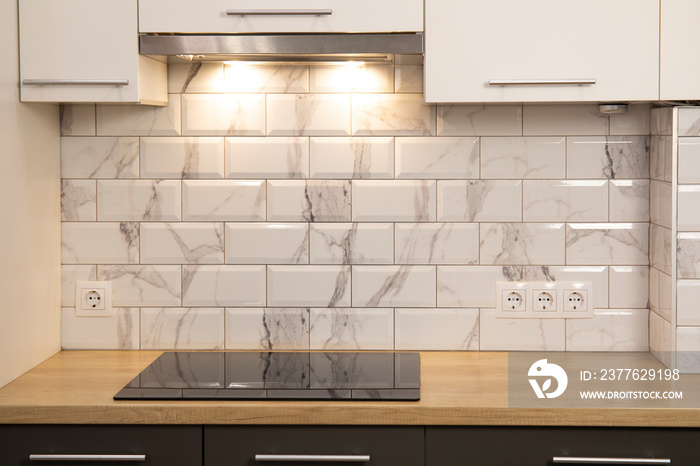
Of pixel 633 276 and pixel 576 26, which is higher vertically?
pixel 576 26

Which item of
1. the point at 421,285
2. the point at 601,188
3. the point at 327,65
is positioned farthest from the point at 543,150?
the point at 327,65

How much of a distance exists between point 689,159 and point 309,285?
110 centimetres

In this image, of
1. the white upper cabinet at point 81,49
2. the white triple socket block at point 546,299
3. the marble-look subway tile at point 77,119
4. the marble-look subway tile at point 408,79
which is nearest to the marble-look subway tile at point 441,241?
the white triple socket block at point 546,299

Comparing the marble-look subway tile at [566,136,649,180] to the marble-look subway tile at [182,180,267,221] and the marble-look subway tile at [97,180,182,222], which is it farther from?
the marble-look subway tile at [97,180,182,222]

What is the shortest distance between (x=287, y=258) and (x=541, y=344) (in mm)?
793

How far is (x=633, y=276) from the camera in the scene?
7.12 ft

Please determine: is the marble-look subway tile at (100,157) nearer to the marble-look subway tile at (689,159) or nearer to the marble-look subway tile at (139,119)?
the marble-look subway tile at (139,119)

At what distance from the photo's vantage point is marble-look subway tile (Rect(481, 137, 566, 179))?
2158 mm

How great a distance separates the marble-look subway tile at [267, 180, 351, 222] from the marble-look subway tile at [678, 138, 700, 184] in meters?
0.91

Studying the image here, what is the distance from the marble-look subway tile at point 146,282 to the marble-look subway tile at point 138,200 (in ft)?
A: 0.49

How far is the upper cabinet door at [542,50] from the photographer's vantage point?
1.83 meters

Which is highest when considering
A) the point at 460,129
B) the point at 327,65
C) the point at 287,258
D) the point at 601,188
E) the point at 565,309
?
the point at 327,65

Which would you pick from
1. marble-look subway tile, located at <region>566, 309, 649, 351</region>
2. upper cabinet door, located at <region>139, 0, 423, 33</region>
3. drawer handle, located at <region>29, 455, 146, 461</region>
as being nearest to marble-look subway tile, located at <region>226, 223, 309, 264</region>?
upper cabinet door, located at <region>139, 0, 423, 33</region>

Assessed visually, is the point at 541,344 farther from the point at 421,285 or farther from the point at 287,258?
the point at 287,258
